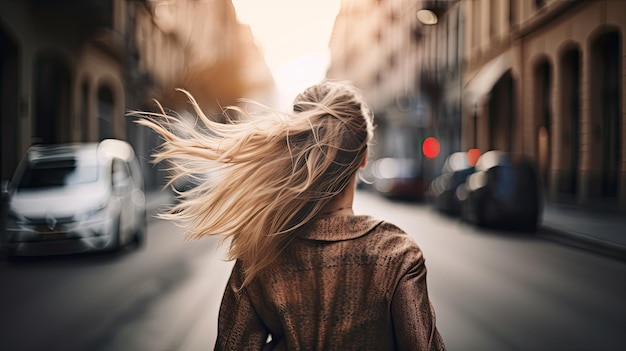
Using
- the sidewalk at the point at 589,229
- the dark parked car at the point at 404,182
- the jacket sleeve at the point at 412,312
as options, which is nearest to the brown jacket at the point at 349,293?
the jacket sleeve at the point at 412,312

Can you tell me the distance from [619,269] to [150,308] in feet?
20.8

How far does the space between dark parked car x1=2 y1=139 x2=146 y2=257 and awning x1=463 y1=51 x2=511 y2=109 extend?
1795cm

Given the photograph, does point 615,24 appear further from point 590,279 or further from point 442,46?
point 442,46

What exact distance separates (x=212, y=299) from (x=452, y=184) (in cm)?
1178

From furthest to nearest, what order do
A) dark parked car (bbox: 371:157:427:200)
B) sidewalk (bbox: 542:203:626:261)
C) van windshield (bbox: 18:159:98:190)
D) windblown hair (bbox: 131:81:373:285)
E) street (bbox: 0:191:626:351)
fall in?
dark parked car (bbox: 371:157:427:200)
sidewalk (bbox: 542:203:626:261)
van windshield (bbox: 18:159:98:190)
street (bbox: 0:191:626:351)
windblown hair (bbox: 131:81:373:285)

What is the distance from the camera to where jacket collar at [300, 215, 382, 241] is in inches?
72.5

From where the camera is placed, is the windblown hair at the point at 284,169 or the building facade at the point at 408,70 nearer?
A: the windblown hair at the point at 284,169

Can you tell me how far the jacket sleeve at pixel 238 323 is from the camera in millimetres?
1879

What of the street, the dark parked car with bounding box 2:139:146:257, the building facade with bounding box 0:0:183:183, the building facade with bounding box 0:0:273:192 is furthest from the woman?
the building facade with bounding box 0:0:183:183

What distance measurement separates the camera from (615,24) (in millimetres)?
17875

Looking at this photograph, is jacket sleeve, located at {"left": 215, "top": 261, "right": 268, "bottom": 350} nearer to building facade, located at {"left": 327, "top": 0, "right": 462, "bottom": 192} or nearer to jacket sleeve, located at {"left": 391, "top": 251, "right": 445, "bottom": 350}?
jacket sleeve, located at {"left": 391, "top": 251, "right": 445, "bottom": 350}

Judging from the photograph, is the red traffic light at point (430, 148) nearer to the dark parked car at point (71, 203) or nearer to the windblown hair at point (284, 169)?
the dark parked car at point (71, 203)

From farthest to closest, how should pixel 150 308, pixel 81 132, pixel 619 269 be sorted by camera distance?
1. pixel 81 132
2. pixel 619 269
3. pixel 150 308

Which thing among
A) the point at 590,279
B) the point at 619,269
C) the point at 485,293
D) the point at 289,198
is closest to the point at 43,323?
the point at 485,293
